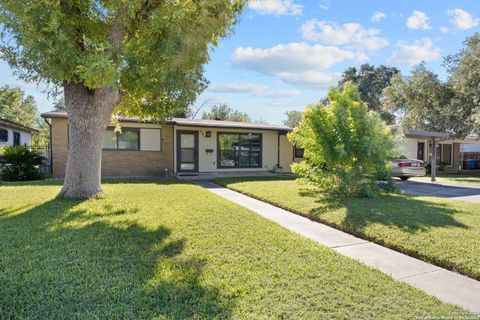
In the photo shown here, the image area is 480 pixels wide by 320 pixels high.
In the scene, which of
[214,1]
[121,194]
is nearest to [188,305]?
A: [121,194]

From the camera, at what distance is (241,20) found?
9.06 m

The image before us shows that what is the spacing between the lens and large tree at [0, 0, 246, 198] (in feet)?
18.8

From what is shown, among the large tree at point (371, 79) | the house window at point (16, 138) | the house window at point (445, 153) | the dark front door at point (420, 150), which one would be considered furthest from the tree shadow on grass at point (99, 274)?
the large tree at point (371, 79)

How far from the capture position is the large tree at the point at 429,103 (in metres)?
17.6

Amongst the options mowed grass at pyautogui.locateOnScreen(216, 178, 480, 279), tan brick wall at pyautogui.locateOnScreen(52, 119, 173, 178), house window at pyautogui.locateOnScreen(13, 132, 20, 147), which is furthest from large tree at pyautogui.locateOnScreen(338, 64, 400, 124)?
house window at pyautogui.locateOnScreen(13, 132, 20, 147)

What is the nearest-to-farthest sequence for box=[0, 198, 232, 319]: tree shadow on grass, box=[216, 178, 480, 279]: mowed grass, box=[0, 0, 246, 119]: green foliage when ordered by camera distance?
1. box=[0, 198, 232, 319]: tree shadow on grass
2. box=[216, 178, 480, 279]: mowed grass
3. box=[0, 0, 246, 119]: green foliage

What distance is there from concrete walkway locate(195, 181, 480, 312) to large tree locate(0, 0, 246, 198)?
4.16 meters

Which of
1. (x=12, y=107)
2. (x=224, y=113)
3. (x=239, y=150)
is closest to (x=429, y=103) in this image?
(x=239, y=150)

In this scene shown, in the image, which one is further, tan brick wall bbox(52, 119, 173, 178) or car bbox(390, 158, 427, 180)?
car bbox(390, 158, 427, 180)

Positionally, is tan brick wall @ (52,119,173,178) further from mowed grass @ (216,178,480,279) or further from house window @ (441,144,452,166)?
house window @ (441,144,452,166)

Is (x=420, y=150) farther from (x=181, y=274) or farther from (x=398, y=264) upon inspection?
(x=181, y=274)

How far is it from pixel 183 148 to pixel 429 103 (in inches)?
607

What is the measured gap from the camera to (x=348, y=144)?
789cm

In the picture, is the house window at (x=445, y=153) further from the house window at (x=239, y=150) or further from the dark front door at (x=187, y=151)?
the dark front door at (x=187, y=151)
